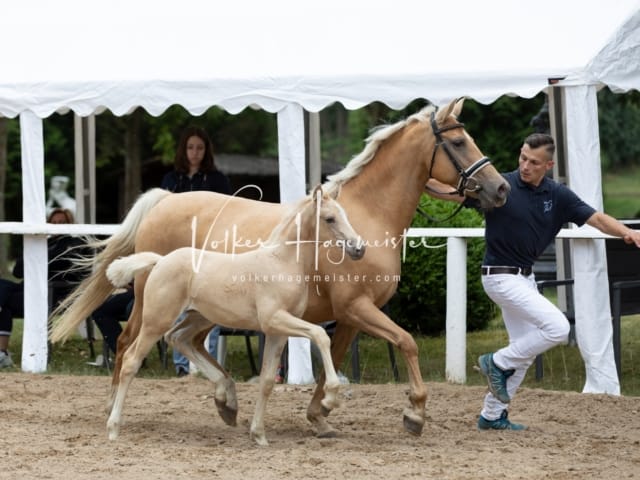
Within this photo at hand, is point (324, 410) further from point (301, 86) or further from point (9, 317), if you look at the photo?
point (9, 317)

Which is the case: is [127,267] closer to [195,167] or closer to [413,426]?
[413,426]

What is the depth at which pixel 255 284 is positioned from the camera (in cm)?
584

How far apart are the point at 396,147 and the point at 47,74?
3.23 metres

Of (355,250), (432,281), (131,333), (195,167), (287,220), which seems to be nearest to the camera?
(355,250)

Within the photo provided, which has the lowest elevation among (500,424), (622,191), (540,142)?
(500,424)

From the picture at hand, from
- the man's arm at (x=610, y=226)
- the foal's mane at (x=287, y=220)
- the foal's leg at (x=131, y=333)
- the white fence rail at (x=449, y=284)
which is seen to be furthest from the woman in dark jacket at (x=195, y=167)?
the man's arm at (x=610, y=226)

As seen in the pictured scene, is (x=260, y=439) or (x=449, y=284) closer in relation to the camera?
(x=260, y=439)

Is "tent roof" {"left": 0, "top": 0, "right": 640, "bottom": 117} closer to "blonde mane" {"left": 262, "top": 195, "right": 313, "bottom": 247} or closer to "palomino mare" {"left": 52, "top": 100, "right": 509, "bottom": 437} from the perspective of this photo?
"palomino mare" {"left": 52, "top": 100, "right": 509, "bottom": 437}

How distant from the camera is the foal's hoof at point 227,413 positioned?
6.37 metres

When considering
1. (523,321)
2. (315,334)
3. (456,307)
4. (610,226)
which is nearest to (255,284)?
(315,334)

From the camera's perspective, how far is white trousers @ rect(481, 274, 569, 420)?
618cm

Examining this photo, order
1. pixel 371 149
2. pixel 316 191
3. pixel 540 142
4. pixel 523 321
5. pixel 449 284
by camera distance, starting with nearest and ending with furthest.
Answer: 1. pixel 316 191
2. pixel 540 142
3. pixel 523 321
4. pixel 371 149
5. pixel 449 284

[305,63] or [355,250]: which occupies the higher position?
[305,63]

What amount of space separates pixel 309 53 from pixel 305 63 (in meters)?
0.19
